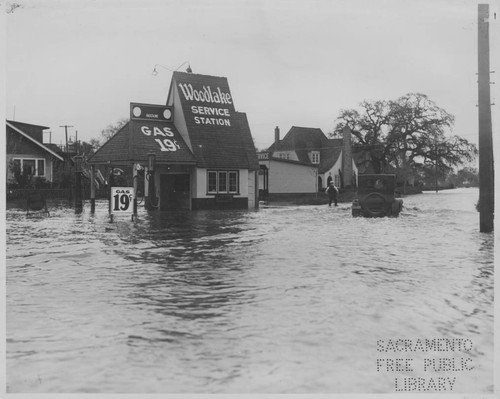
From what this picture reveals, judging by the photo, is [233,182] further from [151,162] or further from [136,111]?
[151,162]

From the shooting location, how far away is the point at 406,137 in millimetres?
36969

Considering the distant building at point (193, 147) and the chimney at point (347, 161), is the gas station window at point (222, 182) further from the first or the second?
the chimney at point (347, 161)

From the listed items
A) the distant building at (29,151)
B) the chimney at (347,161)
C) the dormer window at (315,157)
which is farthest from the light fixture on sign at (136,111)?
the dormer window at (315,157)

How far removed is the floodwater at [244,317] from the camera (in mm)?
4340

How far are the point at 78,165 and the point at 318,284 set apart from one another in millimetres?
19736

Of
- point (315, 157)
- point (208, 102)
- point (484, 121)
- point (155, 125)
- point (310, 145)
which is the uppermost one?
point (310, 145)

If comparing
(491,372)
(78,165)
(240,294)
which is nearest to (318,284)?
(240,294)

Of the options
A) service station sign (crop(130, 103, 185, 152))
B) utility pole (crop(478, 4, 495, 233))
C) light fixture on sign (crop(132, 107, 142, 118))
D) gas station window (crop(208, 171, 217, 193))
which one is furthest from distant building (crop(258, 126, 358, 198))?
utility pole (crop(478, 4, 495, 233))

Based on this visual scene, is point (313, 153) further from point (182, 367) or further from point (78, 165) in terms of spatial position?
point (182, 367)

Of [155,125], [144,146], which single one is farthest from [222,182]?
[144,146]

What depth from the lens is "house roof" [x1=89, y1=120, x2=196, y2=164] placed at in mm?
26266

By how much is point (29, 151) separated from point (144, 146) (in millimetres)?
10567

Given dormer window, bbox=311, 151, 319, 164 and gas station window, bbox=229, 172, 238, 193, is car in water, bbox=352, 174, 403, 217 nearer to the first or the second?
gas station window, bbox=229, 172, 238, 193

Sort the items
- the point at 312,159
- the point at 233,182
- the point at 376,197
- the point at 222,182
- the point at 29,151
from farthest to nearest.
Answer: the point at 312,159 < the point at 29,151 < the point at 233,182 < the point at 222,182 < the point at 376,197
